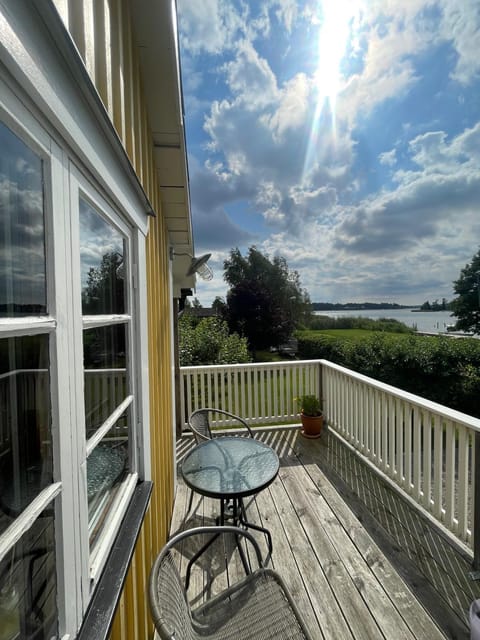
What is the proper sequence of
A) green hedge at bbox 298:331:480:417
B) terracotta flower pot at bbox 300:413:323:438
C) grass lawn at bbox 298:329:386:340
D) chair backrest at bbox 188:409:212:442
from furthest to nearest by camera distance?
grass lawn at bbox 298:329:386:340
green hedge at bbox 298:331:480:417
terracotta flower pot at bbox 300:413:323:438
chair backrest at bbox 188:409:212:442

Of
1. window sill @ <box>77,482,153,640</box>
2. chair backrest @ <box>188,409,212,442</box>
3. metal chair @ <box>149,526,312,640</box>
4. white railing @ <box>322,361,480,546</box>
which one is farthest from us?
chair backrest @ <box>188,409,212,442</box>

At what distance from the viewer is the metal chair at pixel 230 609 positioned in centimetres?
102

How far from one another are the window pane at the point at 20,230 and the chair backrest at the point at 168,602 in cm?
99

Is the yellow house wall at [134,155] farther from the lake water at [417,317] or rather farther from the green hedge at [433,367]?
the lake water at [417,317]

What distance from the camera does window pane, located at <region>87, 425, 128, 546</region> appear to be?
0.96 m

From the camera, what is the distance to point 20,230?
1.88ft

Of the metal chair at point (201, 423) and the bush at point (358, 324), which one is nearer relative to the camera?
the metal chair at point (201, 423)

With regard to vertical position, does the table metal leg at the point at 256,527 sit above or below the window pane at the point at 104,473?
below

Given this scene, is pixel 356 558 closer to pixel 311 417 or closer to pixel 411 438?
pixel 411 438

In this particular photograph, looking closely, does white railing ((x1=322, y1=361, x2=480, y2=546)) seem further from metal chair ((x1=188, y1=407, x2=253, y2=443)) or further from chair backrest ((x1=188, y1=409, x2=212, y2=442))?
chair backrest ((x1=188, y1=409, x2=212, y2=442))

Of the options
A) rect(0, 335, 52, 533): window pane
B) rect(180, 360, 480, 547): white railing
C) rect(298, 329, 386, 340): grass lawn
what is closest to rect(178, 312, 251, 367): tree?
rect(180, 360, 480, 547): white railing

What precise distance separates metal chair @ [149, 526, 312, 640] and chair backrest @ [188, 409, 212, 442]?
1.42m

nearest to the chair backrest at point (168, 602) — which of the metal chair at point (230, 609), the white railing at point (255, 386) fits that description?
the metal chair at point (230, 609)

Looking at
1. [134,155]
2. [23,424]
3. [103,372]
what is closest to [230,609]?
[103,372]
